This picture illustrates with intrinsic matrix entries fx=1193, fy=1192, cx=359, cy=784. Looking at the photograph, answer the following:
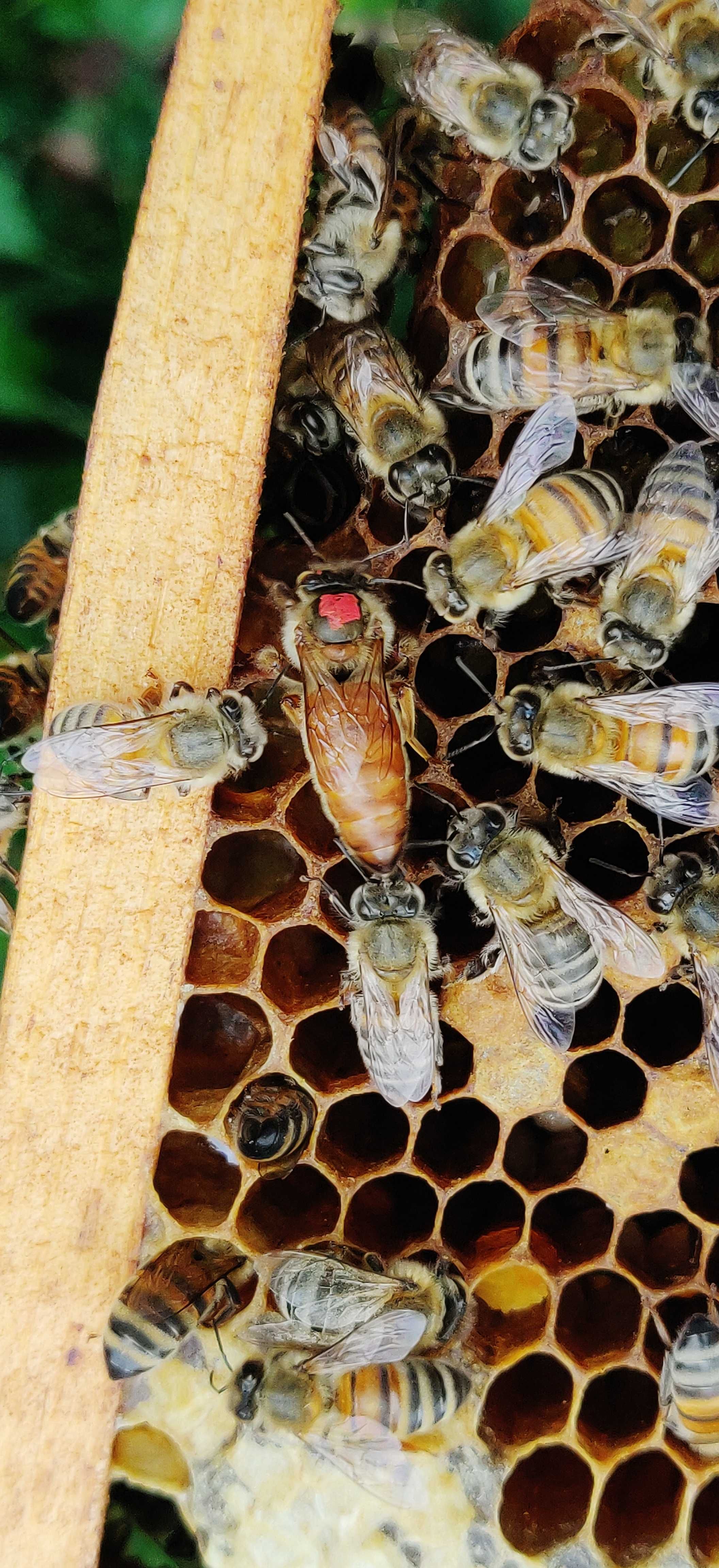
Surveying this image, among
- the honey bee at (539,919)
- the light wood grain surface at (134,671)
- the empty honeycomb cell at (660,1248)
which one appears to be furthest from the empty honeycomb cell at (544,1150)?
the light wood grain surface at (134,671)

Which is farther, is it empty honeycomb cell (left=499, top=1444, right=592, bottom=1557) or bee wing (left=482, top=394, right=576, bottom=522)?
empty honeycomb cell (left=499, top=1444, right=592, bottom=1557)

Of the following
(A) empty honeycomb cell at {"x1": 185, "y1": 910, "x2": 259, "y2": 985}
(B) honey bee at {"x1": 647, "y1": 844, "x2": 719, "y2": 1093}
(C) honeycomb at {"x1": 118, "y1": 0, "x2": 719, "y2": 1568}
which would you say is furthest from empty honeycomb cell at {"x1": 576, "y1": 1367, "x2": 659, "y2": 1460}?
(A) empty honeycomb cell at {"x1": 185, "y1": 910, "x2": 259, "y2": 985}

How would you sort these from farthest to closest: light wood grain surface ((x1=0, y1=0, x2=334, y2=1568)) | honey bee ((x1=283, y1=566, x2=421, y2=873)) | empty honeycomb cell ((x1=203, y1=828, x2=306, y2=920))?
empty honeycomb cell ((x1=203, y1=828, x2=306, y2=920))
honey bee ((x1=283, y1=566, x2=421, y2=873))
light wood grain surface ((x1=0, y1=0, x2=334, y2=1568))

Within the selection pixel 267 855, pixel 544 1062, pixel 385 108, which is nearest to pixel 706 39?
pixel 385 108

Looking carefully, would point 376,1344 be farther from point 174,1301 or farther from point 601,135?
point 601,135

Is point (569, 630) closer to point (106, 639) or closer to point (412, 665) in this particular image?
point (412, 665)

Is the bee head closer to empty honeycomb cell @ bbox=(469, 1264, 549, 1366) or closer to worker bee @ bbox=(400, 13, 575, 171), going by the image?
worker bee @ bbox=(400, 13, 575, 171)

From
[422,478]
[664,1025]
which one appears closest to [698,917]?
[664,1025]
